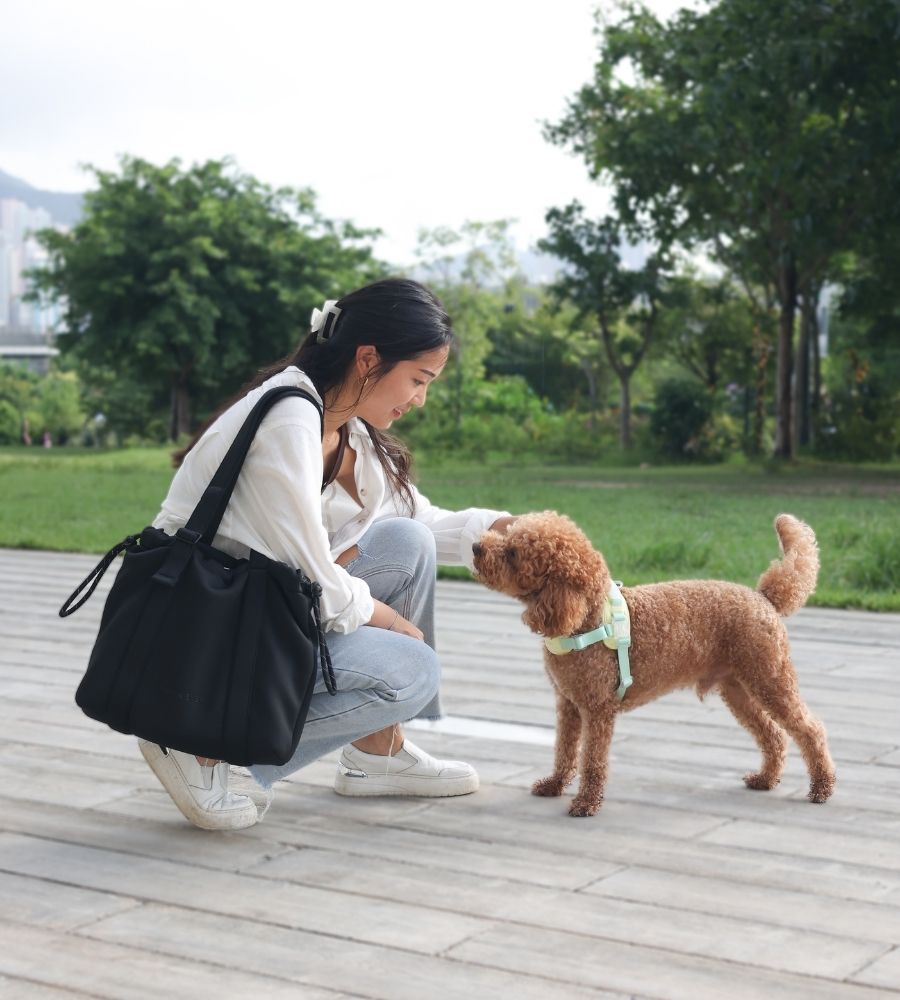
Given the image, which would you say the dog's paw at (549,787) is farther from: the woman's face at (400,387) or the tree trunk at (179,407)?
the tree trunk at (179,407)

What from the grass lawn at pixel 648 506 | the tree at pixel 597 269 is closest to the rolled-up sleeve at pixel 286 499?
the grass lawn at pixel 648 506

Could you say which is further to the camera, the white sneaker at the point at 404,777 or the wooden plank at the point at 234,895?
the white sneaker at the point at 404,777

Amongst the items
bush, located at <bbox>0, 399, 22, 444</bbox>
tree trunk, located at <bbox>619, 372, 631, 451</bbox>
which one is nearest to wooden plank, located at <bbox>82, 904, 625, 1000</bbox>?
tree trunk, located at <bbox>619, 372, 631, 451</bbox>

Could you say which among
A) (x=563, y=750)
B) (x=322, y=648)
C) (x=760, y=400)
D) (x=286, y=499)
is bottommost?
(x=563, y=750)

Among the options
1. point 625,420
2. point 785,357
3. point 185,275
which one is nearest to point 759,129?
point 785,357

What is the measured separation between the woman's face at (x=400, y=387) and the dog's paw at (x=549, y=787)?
100 centimetres

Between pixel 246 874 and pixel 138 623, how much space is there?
0.56 m

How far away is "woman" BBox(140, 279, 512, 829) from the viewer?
2766 mm

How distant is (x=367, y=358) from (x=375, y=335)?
0.18ft

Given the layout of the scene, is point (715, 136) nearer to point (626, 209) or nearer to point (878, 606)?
point (626, 209)

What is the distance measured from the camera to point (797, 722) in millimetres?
3326

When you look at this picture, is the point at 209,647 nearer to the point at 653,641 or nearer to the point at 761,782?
the point at 653,641

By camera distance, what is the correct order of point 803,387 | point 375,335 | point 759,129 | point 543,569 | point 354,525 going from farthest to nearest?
1. point 803,387
2. point 759,129
3. point 354,525
4. point 543,569
5. point 375,335

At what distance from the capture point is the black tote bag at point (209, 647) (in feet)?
8.64
